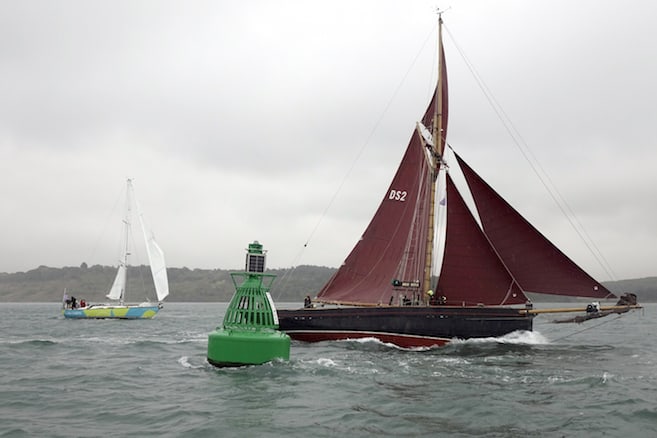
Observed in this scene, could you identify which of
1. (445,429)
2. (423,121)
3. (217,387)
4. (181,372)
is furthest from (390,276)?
(445,429)

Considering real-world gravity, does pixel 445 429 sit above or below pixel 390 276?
below

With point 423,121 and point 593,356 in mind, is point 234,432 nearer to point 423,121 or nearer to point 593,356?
point 593,356

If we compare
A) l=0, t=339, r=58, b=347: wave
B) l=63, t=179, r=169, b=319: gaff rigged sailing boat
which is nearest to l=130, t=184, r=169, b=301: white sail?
l=63, t=179, r=169, b=319: gaff rigged sailing boat

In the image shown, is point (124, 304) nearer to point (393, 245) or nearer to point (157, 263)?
point (157, 263)

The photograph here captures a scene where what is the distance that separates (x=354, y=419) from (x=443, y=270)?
2050 centimetres

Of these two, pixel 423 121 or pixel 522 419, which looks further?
pixel 423 121

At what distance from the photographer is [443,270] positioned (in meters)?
32.9

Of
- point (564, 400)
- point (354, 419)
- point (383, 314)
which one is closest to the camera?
point (354, 419)

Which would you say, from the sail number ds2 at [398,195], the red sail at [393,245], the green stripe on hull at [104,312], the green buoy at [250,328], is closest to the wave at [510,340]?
the red sail at [393,245]

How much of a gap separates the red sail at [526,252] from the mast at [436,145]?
9.65 ft

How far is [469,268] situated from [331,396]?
18.3 metres

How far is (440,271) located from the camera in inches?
1302

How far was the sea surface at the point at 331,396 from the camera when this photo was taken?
41.6ft

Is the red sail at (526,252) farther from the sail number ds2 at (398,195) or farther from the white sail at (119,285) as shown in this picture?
the white sail at (119,285)
